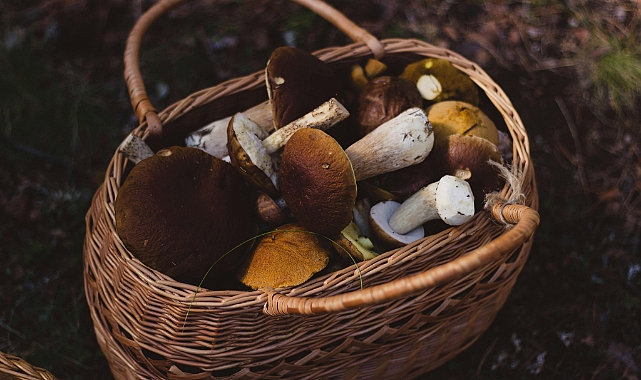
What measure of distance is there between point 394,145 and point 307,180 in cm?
38

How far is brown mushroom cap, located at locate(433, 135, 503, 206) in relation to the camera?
184 cm

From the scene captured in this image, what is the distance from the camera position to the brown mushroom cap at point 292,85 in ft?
6.11

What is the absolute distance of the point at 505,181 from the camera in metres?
1.92

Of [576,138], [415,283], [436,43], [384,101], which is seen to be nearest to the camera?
[415,283]

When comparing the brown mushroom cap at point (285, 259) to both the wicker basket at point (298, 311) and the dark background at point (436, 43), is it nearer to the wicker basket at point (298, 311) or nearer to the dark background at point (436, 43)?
the wicker basket at point (298, 311)

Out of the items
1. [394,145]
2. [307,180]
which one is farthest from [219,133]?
[394,145]

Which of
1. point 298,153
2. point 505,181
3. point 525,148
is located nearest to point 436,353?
point 505,181

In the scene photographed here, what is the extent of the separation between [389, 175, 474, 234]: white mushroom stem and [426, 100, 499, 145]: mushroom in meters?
0.28

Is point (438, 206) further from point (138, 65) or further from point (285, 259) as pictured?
point (138, 65)

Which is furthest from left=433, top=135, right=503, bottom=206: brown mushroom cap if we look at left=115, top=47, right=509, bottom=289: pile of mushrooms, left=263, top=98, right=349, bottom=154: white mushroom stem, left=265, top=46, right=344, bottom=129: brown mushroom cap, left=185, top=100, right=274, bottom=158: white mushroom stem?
left=185, top=100, right=274, bottom=158: white mushroom stem

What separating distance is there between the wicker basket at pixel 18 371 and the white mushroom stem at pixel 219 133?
1003mm

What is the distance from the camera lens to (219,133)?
2111mm

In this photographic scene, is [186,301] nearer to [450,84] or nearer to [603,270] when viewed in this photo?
[450,84]

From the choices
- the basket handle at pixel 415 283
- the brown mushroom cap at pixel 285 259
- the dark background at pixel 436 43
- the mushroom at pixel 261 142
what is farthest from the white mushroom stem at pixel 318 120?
the dark background at pixel 436 43
